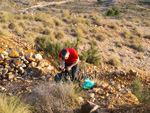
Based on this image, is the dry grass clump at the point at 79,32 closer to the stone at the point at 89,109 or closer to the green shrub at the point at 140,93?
the green shrub at the point at 140,93

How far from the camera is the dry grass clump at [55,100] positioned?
9.61ft

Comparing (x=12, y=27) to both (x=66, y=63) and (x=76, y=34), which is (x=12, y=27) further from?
(x=66, y=63)

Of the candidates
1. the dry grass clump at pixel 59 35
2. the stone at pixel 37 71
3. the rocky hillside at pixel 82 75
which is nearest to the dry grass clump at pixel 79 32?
the rocky hillside at pixel 82 75

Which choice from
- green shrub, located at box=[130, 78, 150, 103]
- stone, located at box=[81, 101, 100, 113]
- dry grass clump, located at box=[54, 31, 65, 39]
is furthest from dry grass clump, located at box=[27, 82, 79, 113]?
dry grass clump, located at box=[54, 31, 65, 39]

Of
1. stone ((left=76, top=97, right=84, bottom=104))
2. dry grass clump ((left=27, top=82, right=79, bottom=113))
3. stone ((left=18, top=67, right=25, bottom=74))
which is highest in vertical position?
stone ((left=18, top=67, right=25, bottom=74))

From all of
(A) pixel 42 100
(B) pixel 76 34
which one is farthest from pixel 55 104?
(B) pixel 76 34

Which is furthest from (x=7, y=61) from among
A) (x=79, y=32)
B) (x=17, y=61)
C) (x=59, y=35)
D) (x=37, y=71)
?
(x=79, y=32)

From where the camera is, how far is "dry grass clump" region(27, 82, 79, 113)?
2930mm

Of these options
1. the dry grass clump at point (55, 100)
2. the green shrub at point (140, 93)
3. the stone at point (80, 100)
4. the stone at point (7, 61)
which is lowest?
the green shrub at point (140, 93)

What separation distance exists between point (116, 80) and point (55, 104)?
11.6 ft

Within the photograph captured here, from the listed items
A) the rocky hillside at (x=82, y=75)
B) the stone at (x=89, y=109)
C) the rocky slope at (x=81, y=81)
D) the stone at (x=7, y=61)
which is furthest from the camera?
the stone at (x=7, y=61)

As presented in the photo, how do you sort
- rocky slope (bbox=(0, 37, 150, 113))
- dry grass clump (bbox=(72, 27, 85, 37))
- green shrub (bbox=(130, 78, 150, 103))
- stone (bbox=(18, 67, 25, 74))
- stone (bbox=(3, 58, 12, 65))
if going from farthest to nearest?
1. dry grass clump (bbox=(72, 27, 85, 37))
2. stone (bbox=(3, 58, 12, 65))
3. stone (bbox=(18, 67, 25, 74))
4. green shrub (bbox=(130, 78, 150, 103))
5. rocky slope (bbox=(0, 37, 150, 113))

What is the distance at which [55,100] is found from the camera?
3082 millimetres

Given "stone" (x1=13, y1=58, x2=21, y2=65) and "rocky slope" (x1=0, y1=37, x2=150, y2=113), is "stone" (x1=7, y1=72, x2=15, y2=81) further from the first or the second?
"stone" (x1=13, y1=58, x2=21, y2=65)
